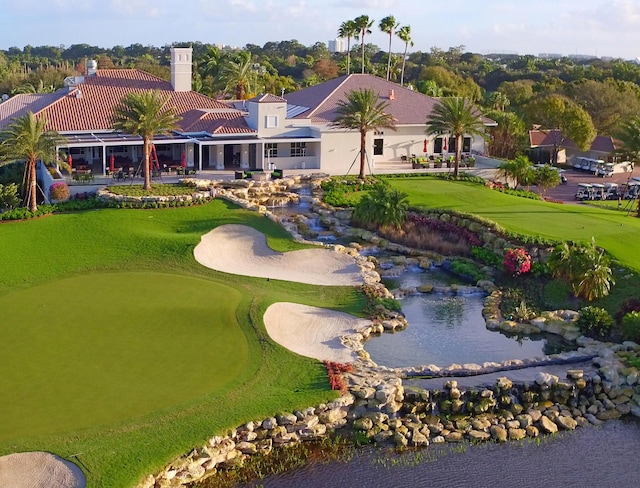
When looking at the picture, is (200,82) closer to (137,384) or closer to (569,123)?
Answer: (569,123)

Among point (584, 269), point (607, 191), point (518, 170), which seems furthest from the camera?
point (607, 191)

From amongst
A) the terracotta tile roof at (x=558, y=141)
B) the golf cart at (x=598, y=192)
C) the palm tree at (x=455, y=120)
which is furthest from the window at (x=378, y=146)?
the terracotta tile roof at (x=558, y=141)

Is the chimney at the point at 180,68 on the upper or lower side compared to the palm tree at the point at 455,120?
upper

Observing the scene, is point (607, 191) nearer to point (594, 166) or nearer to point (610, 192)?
point (610, 192)

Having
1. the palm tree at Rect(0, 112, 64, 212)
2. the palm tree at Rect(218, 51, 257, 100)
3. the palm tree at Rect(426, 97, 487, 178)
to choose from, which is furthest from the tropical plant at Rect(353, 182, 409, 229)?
the palm tree at Rect(218, 51, 257, 100)

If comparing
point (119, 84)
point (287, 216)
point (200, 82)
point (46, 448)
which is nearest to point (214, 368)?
point (46, 448)

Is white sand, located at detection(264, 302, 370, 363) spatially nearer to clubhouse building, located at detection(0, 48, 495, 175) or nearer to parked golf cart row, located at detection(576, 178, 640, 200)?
clubhouse building, located at detection(0, 48, 495, 175)

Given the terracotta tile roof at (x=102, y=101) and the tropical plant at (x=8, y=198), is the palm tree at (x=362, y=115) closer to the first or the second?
the terracotta tile roof at (x=102, y=101)

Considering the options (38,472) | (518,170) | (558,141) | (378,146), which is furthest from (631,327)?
(558,141)
